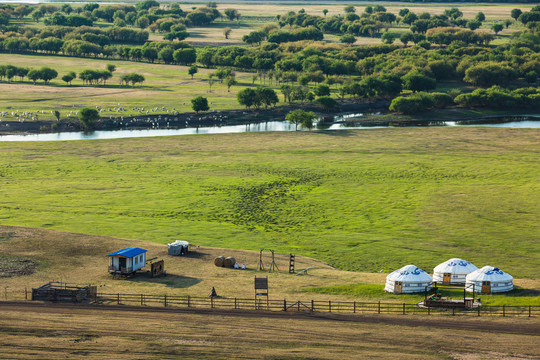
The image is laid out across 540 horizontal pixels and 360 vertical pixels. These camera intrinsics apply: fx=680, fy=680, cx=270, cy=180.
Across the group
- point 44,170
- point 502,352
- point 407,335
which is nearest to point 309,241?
point 407,335

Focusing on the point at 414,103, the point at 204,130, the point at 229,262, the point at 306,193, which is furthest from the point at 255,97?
the point at 229,262

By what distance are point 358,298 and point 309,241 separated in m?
21.5

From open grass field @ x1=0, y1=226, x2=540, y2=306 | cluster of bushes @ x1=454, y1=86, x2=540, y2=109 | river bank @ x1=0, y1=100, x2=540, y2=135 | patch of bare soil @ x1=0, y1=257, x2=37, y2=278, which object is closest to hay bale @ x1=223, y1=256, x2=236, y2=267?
open grass field @ x1=0, y1=226, x2=540, y2=306

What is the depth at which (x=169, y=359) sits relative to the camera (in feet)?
149

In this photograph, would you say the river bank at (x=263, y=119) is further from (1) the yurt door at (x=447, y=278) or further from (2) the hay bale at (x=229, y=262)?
(1) the yurt door at (x=447, y=278)

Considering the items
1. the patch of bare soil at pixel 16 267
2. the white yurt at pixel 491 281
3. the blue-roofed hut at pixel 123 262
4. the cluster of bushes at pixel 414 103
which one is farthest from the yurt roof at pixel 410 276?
the cluster of bushes at pixel 414 103

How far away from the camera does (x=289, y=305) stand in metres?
56.3

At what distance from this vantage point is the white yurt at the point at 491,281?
2330 inches

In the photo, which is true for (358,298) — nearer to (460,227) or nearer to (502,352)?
(502,352)

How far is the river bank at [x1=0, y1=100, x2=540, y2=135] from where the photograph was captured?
155750 mm

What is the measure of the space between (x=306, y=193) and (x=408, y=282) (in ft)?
141

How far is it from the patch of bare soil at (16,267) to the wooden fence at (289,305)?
5480mm

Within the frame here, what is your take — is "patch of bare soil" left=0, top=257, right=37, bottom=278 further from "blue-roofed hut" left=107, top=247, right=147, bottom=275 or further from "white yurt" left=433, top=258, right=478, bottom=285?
"white yurt" left=433, top=258, right=478, bottom=285

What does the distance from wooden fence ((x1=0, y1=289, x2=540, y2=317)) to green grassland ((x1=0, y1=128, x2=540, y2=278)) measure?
13.7 m
